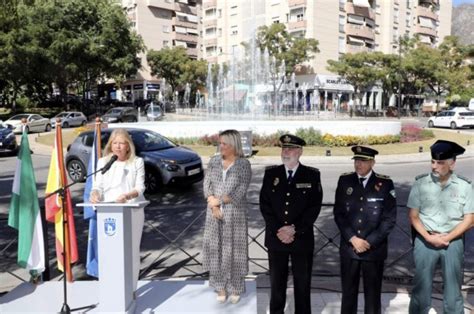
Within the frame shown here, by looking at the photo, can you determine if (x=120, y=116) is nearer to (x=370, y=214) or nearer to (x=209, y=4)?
(x=370, y=214)

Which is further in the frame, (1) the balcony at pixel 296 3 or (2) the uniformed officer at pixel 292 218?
(1) the balcony at pixel 296 3

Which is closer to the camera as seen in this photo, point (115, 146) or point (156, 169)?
point (115, 146)

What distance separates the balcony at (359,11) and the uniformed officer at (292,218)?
195ft

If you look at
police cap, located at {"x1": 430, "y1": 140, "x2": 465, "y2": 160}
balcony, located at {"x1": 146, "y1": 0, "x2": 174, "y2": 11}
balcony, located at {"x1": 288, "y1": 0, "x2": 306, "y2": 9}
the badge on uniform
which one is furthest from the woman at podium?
balcony, located at {"x1": 146, "y1": 0, "x2": 174, "y2": 11}

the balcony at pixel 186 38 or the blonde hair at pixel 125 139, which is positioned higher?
the balcony at pixel 186 38

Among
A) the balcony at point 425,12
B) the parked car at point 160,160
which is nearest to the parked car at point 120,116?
the parked car at point 160,160

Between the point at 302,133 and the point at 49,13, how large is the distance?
1178 inches

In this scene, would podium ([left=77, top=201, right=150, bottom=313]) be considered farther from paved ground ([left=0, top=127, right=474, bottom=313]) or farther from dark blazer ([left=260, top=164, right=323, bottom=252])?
paved ground ([left=0, top=127, right=474, bottom=313])

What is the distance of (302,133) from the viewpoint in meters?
21.1

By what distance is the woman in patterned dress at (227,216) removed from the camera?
4.30 m

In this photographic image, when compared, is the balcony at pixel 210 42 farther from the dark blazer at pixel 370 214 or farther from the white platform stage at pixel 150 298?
the dark blazer at pixel 370 214

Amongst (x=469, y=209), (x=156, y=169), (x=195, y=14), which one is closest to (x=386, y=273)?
(x=469, y=209)

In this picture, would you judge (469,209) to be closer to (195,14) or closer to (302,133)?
(302,133)

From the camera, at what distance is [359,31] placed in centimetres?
5988
